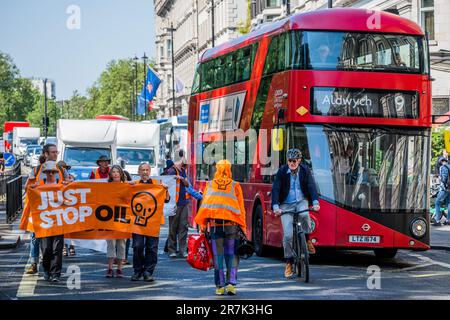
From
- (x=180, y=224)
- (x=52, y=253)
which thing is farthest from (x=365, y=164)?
(x=52, y=253)

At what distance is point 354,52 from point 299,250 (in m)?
4.17

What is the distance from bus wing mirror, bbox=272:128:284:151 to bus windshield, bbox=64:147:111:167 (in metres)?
17.7

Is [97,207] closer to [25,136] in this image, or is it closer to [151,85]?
[151,85]

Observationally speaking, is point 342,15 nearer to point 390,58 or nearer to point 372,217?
point 390,58

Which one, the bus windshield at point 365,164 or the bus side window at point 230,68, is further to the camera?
the bus side window at point 230,68

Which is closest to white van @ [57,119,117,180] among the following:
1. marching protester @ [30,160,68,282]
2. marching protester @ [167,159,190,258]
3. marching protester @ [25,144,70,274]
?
marching protester @ [167,159,190,258]

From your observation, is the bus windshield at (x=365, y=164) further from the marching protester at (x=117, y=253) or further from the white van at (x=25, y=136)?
the white van at (x=25, y=136)

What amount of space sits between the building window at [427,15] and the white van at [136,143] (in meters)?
10.8

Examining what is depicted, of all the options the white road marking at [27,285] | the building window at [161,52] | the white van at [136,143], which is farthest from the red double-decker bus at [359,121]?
the building window at [161,52]

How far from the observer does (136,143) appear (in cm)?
4553

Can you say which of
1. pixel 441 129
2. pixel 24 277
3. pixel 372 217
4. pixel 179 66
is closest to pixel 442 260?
pixel 372 217

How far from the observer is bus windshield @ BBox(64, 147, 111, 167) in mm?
37688

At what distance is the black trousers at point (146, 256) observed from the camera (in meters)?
16.5

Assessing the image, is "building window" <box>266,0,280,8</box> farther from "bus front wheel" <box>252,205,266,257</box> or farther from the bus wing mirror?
the bus wing mirror
